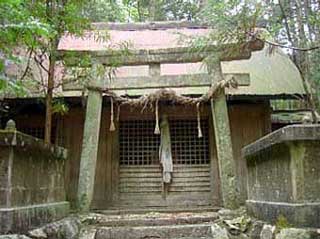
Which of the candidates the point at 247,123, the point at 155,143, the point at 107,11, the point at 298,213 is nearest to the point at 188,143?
the point at 155,143

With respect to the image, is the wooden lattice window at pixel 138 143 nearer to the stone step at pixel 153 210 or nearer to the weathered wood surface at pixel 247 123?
the stone step at pixel 153 210

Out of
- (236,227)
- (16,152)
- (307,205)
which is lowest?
(236,227)

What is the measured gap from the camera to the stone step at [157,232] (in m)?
5.53

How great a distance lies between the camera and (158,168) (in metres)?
8.85

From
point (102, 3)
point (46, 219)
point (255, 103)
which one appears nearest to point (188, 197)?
point (255, 103)

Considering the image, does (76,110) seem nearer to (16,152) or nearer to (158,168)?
(158,168)

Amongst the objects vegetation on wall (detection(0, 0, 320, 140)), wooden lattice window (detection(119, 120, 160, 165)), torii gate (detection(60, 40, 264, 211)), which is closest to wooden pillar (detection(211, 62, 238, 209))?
torii gate (detection(60, 40, 264, 211))

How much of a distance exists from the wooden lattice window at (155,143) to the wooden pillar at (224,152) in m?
2.09

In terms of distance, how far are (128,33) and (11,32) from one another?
802 centimetres

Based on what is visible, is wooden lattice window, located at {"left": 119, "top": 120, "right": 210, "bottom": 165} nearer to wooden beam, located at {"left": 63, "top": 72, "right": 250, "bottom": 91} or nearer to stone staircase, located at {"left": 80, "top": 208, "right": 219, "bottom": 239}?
wooden beam, located at {"left": 63, "top": 72, "right": 250, "bottom": 91}

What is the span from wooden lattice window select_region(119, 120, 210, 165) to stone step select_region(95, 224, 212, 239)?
336cm

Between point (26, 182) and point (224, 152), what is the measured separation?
11.1 ft

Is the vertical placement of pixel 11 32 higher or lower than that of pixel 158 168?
higher

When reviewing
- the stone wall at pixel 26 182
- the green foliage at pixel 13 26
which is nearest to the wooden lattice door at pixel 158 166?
the stone wall at pixel 26 182
